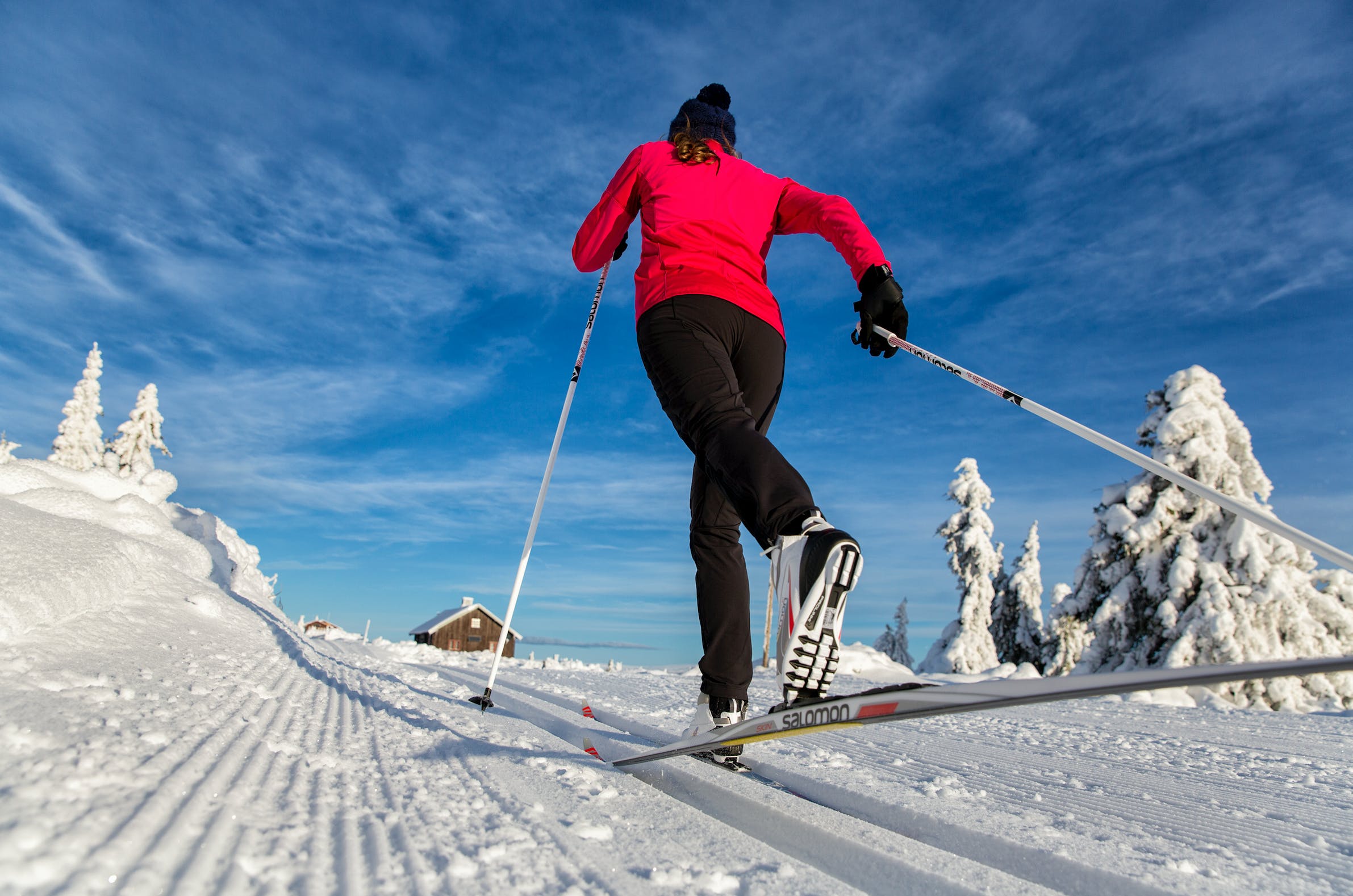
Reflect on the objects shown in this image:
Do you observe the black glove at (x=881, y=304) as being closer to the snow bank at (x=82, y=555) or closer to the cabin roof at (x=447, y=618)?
the snow bank at (x=82, y=555)

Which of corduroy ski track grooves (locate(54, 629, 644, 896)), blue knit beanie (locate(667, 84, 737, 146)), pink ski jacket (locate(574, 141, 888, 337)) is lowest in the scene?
corduroy ski track grooves (locate(54, 629, 644, 896))

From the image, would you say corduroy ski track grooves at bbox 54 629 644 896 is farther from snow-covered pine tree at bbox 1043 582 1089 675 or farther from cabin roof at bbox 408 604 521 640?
cabin roof at bbox 408 604 521 640

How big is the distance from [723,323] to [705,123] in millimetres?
914

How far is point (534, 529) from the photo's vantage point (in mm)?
3461

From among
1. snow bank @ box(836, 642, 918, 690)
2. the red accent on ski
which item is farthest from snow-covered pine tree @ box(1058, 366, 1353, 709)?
the red accent on ski

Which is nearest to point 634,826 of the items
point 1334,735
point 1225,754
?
point 1225,754

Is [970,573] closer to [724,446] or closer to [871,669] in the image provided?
[871,669]

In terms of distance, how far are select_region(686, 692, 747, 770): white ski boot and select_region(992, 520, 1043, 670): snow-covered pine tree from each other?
29.3m

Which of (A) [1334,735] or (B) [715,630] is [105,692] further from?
(A) [1334,735]

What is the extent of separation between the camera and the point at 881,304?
7.34 feet

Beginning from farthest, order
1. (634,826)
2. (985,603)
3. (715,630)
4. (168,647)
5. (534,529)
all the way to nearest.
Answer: (985,603) → (534,529) → (168,647) → (715,630) → (634,826)

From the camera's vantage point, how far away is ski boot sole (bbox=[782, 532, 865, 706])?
4.93 ft

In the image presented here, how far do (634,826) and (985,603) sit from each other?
2791 centimetres

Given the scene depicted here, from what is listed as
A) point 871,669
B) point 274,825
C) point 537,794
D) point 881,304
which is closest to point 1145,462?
point 881,304
